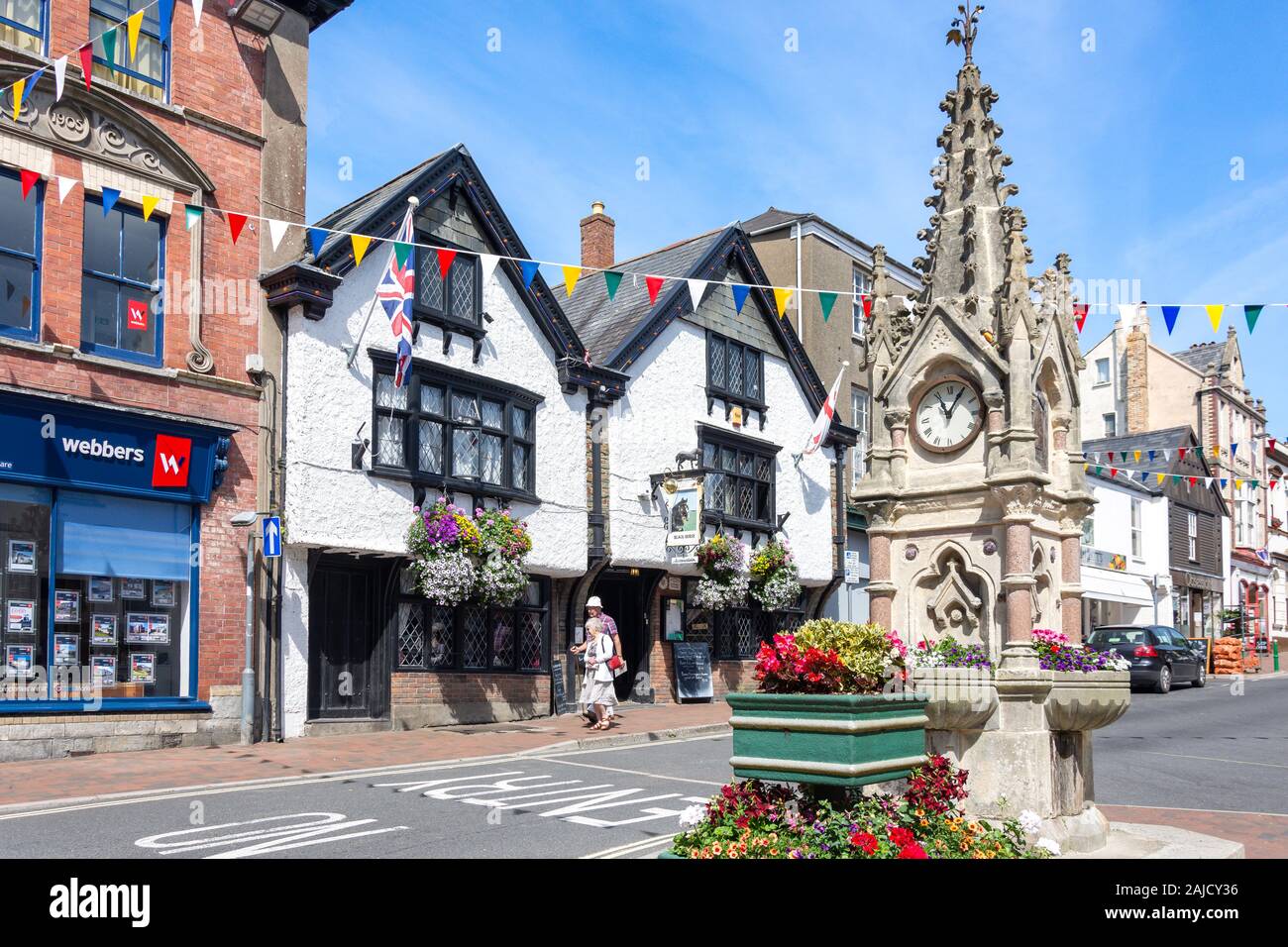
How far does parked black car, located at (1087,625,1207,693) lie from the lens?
26.1m

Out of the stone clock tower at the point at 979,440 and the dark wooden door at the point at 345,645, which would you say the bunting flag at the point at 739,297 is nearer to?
the dark wooden door at the point at 345,645

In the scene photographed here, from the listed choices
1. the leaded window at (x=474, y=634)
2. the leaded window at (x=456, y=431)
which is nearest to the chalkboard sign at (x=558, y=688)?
the leaded window at (x=474, y=634)

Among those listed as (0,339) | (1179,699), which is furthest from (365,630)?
(1179,699)

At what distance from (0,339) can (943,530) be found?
11.3 meters

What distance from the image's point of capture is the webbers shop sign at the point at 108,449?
554 inches

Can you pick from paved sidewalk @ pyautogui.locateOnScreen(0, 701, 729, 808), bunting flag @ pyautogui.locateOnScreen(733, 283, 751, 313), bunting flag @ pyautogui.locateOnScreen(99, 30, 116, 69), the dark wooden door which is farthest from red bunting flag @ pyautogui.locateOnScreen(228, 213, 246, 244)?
bunting flag @ pyautogui.locateOnScreen(733, 283, 751, 313)

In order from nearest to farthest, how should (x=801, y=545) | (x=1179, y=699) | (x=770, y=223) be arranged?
1. (x=1179, y=699)
2. (x=801, y=545)
3. (x=770, y=223)

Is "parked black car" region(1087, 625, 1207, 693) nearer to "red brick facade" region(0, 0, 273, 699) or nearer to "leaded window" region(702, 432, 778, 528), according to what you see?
"leaded window" region(702, 432, 778, 528)

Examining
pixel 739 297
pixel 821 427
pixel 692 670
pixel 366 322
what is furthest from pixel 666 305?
pixel 366 322

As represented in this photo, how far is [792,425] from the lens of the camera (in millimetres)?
27391

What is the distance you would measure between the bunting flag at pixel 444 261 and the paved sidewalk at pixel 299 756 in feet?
23.4

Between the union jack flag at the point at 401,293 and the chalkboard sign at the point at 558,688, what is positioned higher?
the union jack flag at the point at 401,293
